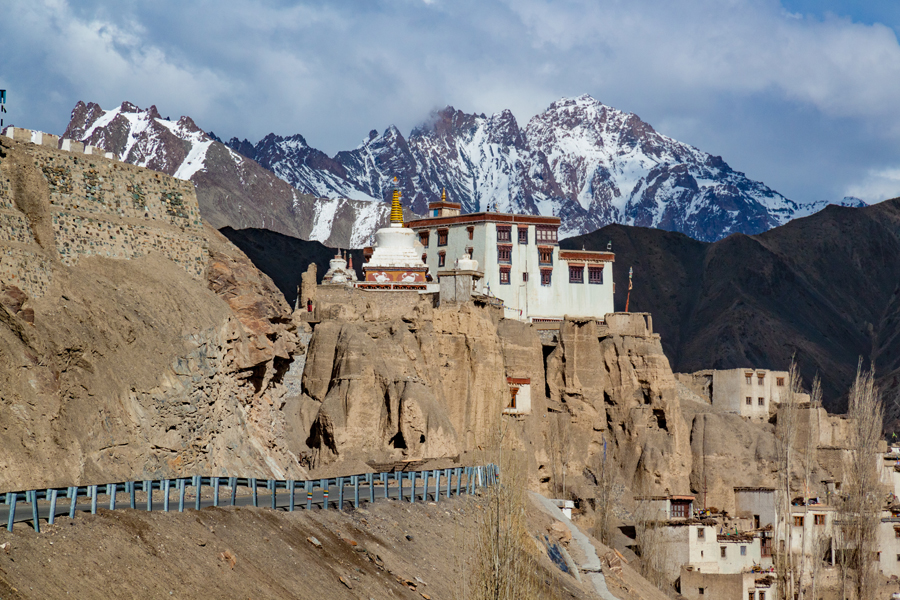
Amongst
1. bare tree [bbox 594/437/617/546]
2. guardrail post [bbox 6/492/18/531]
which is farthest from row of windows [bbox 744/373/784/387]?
guardrail post [bbox 6/492/18/531]

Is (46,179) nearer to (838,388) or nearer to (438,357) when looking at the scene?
(438,357)

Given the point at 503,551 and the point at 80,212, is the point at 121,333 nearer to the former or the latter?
the point at 80,212

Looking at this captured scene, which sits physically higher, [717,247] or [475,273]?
[717,247]

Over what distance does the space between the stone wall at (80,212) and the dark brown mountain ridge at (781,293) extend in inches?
4194

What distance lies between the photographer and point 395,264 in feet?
281

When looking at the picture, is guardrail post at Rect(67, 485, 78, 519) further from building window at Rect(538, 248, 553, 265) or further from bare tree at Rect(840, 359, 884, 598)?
building window at Rect(538, 248, 553, 265)

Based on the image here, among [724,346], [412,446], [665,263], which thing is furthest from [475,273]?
[665,263]

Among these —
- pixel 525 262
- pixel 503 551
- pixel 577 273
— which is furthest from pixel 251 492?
pixel 577 273

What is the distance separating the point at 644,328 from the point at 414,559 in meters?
56.4

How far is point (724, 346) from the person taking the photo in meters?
152

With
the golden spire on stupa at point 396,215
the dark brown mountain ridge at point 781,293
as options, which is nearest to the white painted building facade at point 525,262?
the golden spire on stupa at point 396,215

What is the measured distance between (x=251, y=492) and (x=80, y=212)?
10924mm

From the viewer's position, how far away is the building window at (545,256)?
10300cm

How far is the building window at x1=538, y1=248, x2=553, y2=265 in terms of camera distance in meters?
103
